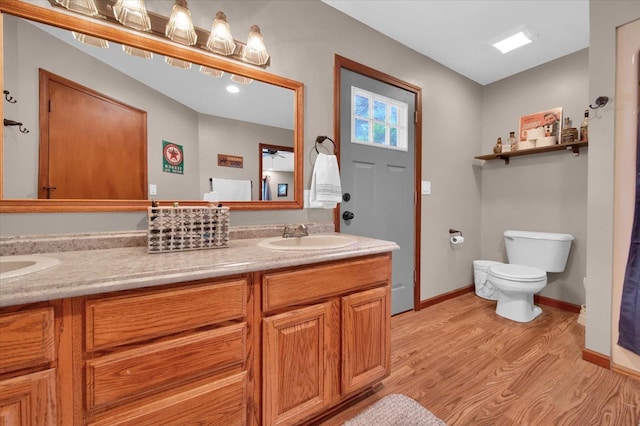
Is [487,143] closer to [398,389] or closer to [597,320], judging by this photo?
[597,320]

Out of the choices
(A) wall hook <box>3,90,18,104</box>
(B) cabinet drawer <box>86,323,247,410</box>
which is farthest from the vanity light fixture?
(B) cabinet drawer <box>86,323,247,410</box>

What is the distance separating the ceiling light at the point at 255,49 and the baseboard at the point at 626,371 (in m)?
2.83

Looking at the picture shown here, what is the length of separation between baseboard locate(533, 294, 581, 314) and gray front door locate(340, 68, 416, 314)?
4.56 ft

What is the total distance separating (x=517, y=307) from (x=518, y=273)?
32 centimetres

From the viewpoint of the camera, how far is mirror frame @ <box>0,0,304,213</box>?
1065 millimetres

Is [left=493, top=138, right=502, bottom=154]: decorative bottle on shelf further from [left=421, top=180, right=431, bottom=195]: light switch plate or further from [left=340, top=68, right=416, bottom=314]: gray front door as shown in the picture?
[left=340, top=68, right=416, bottom=314]: gray front door

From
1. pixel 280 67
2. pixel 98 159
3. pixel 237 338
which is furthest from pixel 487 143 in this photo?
pixel 98 159

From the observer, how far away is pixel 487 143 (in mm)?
3051

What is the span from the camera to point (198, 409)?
2.94ft

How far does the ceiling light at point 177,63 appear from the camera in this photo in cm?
135

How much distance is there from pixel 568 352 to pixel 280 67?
108 inches

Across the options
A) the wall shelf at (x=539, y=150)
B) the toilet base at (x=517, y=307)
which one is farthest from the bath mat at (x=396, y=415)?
the wall shelf at (x=539, y=150)

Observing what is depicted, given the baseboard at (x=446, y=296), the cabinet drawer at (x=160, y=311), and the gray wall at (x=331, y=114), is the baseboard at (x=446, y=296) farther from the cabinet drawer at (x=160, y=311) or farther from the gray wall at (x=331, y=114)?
the cabinet drawer at (x=160, y=311)

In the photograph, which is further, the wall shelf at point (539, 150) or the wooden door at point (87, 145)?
the wall shelf at point (539, 150)
